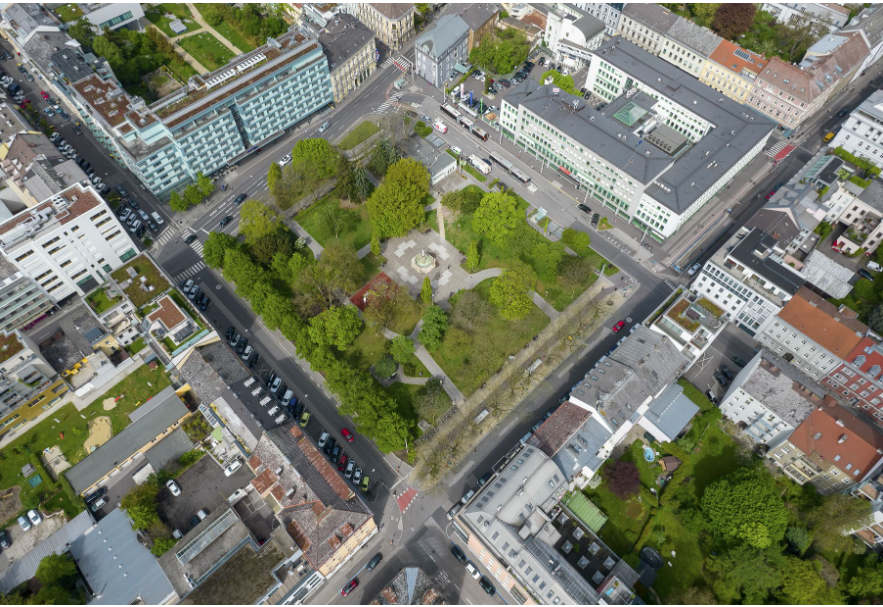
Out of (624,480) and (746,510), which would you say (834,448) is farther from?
(624,480)

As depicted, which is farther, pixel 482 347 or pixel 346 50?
pixel 346 50

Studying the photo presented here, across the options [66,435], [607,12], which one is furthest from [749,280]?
[66,435]

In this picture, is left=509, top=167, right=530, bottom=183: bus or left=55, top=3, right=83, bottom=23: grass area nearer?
left=509, top=167, right=530, bottom=183: bus

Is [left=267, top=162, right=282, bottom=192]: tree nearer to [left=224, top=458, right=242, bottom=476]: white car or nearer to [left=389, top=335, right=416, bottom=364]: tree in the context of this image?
[left=389, top=335, right=416, bottom=364]: tree

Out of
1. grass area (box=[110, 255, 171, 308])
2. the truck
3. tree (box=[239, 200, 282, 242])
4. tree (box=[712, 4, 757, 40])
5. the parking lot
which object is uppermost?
tree (box=[712, 4, 757, 40])

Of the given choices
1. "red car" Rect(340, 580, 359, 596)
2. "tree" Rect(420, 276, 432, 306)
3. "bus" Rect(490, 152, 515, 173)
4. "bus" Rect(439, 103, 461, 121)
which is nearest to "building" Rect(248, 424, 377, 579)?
"red car" Rect(340, 580, 359, 596)

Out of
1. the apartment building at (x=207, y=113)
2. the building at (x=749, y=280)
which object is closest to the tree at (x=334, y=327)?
the apartment building at (x=207, y=113)
